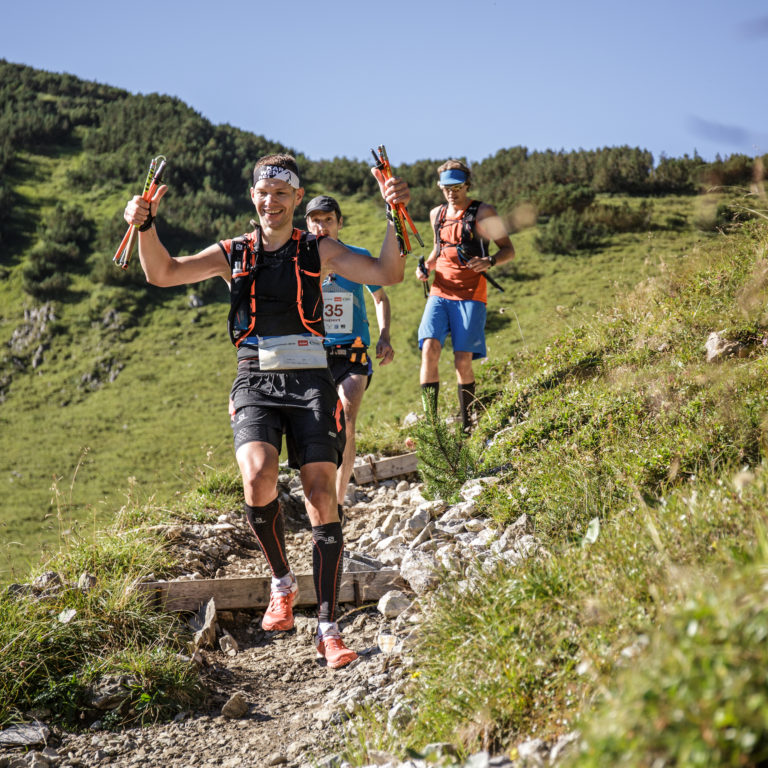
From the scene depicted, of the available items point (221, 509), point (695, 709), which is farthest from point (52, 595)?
point (695, 709)

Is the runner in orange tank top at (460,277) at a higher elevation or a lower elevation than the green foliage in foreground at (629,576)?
higher

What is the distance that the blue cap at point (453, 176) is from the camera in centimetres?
734

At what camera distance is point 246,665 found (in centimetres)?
446

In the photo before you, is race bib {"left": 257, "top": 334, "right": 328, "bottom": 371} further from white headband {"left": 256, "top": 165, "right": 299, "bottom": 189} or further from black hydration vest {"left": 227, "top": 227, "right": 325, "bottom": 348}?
white headband {"left": 256, "top": 165, "right": 299, "bottom": 189}

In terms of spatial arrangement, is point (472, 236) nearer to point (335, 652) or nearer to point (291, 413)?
point (291, 413)

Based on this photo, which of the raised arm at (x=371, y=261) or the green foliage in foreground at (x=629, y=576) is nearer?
the green foliage in foreground at (x=629, y=576)

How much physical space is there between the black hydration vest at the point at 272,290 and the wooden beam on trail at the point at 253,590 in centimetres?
170

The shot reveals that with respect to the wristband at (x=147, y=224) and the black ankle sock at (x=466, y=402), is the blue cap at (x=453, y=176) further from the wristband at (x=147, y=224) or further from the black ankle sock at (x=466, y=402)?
the wristband at (x=147, y=224)

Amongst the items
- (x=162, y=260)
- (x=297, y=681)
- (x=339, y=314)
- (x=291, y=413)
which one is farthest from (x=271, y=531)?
(x=339, y=314)

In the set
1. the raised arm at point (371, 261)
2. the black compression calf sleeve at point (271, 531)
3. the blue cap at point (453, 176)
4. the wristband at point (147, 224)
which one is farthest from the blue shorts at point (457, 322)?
the wristband at point (147, 224)

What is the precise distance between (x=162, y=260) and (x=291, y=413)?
1.15 meters

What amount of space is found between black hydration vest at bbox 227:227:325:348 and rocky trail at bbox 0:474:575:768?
5.33ft

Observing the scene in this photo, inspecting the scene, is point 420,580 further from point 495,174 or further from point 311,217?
point 495,174

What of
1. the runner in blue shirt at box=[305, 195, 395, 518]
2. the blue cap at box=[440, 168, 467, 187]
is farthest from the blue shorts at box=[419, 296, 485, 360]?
the runner in blue shirt at box=[305, 195, 395, 518]
